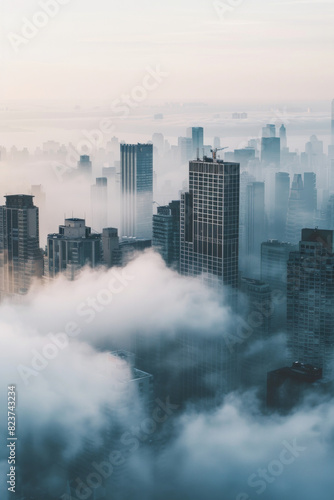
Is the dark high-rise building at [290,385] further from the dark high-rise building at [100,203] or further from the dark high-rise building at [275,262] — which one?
the dark high-rise building at [100,203]

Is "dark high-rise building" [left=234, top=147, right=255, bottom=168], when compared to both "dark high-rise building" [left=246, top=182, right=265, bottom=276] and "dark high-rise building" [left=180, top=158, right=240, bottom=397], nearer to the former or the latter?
"dark high-rise building" [left=246, top=182, right=265, bottom=276]

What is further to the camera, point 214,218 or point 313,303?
point 214,218

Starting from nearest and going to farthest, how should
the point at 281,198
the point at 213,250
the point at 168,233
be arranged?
the point at 213,250
the point at 168,233
the point at 281,198

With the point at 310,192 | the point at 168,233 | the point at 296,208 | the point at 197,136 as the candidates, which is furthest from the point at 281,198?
the point at 168,233

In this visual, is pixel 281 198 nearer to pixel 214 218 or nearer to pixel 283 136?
pixel 283 136

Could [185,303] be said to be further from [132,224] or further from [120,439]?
[132,224]

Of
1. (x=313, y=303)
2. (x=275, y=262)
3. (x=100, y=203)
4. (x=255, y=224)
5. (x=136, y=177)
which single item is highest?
(x=136, y=177)
